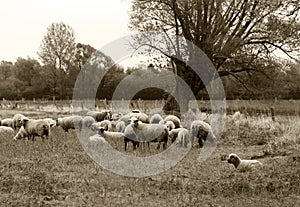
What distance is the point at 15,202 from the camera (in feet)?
25.9

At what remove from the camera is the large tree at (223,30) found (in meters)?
24.1

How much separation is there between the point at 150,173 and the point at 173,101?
15.5 metres

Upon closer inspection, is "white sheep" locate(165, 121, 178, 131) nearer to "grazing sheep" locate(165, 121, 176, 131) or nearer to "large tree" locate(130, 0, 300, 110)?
"grazing sheep" locate(165, 121, 176, 131)

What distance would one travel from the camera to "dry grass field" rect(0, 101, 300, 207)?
26.3ft

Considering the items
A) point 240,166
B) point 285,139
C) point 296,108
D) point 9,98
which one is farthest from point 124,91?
point 9,98

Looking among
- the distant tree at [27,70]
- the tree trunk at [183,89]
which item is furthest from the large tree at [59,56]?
the tree trunk at [183,89]

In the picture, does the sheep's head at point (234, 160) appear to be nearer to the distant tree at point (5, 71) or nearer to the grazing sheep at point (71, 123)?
the grazing sheep at point (71, 123)

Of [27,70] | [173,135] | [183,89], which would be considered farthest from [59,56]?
[173,135]

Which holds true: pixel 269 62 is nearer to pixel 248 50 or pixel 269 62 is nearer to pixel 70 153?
pixel 248 50

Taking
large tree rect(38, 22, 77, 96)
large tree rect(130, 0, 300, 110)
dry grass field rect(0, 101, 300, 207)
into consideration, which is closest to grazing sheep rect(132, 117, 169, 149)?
dry grass field rect(0, 101, 300, 207)

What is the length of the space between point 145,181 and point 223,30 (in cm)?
1649

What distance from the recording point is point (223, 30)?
24.7 m

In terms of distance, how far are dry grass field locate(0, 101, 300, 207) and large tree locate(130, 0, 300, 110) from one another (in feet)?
33.9

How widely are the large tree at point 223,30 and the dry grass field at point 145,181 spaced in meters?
10.3
